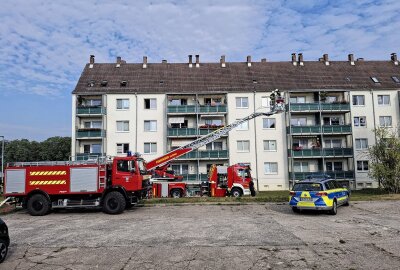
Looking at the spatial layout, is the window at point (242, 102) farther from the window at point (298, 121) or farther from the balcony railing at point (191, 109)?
the window at point (298, 121)

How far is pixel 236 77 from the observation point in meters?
43.8

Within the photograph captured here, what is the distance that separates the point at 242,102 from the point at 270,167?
27.8ft

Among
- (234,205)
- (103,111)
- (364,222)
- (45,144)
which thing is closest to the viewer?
(364,222)

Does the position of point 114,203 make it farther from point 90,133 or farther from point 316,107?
point 316,107

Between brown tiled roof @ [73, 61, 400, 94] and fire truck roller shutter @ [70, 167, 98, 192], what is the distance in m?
23.4

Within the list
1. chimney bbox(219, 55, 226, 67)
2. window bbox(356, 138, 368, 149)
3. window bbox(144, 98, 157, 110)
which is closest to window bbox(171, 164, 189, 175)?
window bbox(144, 98, 157, 110)

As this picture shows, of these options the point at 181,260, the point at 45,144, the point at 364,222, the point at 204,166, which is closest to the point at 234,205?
the point at 364,222

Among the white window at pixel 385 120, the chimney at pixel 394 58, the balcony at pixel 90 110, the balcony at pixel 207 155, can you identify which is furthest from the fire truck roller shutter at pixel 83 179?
the chimney at pixel 394 58

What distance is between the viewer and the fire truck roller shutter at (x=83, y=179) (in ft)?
60.0

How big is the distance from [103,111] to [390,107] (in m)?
34.6

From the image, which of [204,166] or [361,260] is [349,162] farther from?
[361,260]

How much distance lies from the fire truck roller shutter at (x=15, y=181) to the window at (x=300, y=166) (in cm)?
2983

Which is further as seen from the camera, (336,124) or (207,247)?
(336,124)

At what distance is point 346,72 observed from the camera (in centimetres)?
4506
